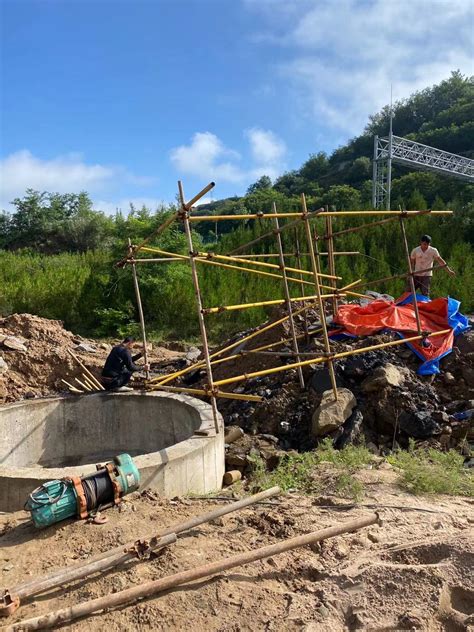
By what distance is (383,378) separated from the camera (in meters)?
6.62

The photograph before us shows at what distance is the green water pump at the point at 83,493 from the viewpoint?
3578 millimetres

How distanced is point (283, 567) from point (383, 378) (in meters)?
3.93

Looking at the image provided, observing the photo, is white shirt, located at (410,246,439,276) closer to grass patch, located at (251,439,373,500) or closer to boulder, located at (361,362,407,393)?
boulder, located at (361,362,407,393)

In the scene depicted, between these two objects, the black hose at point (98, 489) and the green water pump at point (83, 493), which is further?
the black hose at point (98, 489)

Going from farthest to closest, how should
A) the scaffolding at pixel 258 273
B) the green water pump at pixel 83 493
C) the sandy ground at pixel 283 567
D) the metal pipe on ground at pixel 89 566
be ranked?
the scaffolding at pixel 258 273 → the green water pump at pixel 83 493 → the metal pipe on ground at pixel 89 566 → the sandy ground at pixel 283 567

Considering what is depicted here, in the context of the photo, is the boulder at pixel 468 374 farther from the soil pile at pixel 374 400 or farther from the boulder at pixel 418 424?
the boulder at pixel 418 424

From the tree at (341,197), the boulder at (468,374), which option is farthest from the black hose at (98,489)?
the tree at (341,197)

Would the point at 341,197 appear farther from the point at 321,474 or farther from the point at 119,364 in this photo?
the point at 321,474

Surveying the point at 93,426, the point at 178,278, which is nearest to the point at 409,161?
the point at 178,278

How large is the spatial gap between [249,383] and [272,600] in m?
5.02

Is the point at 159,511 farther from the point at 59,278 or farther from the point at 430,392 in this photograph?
the point at 59,278

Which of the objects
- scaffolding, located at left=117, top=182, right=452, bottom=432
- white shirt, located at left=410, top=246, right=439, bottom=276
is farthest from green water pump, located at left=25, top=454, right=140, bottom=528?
white shirt, located at left=410, top=246, right=439, bottom=276

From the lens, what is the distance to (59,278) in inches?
620

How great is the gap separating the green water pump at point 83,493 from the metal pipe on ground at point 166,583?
99 cm
